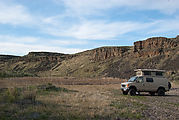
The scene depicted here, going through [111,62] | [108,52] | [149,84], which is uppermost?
[108,52]

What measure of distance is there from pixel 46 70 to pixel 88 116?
9903cm

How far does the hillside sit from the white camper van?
2585cm

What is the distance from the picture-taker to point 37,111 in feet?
28.6

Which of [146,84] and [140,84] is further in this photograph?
[146,84]

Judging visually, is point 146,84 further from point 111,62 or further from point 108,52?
point 108,52

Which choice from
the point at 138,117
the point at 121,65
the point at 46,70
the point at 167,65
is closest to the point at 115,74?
the point at 121,65

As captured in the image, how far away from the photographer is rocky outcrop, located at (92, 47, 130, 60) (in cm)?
8855

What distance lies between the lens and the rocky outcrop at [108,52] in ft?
291

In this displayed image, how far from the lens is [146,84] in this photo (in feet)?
63.3

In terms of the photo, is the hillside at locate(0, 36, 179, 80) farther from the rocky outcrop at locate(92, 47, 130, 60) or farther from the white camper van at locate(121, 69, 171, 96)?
the white camper van at locate(121, 69, 171, 96)

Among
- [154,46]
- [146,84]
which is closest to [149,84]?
[146,84]

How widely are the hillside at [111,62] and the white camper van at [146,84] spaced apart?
2585 centimetres

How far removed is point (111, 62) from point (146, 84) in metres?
65.3

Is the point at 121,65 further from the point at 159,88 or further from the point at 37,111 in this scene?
the point at 37,111
